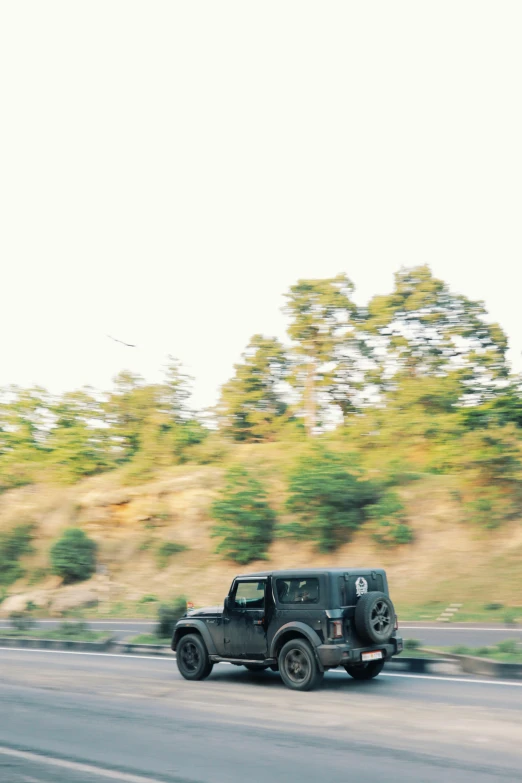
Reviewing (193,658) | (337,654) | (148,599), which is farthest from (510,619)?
(148,599)

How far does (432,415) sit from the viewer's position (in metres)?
41.6

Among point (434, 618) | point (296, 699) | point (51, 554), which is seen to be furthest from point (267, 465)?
point (296, 699)

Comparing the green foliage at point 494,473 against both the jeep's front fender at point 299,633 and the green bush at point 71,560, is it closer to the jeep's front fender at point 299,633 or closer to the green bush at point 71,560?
the green bush at point 71,560

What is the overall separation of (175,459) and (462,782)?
43138 mm

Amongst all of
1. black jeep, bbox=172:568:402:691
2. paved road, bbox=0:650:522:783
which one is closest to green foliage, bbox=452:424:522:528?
paved road, bbox=0:650:522:783

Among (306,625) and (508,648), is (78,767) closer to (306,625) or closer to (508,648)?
(306,625)

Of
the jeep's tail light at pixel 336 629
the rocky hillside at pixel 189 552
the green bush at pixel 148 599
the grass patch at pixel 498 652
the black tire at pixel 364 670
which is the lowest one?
the black tire at pixel 364 670

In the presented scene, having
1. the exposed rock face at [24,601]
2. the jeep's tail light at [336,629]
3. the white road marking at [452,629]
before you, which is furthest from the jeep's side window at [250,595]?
the exposed rock face at [24,601]

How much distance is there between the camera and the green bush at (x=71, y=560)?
129 ft

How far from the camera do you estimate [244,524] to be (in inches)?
1464

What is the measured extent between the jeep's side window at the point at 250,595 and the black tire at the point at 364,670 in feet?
5.44

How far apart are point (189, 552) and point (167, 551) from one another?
41.3 inches

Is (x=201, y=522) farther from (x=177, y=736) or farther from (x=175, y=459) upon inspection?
(x=177, y=736)

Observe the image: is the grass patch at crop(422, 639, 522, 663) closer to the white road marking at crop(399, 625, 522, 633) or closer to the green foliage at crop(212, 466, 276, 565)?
the white road marking at crop(399, 625, 522, 633)
